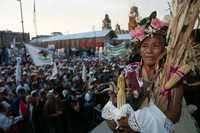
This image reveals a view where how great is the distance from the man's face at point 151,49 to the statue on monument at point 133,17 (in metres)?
0.30

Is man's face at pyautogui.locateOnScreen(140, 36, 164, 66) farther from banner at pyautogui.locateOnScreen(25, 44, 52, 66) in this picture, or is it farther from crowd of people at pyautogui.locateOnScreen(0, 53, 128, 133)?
banner at pyautogui.locateOnScreen(25, 44, 52, 66)

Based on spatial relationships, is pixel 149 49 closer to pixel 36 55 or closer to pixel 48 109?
pixel 48 109

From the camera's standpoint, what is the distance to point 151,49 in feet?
11.0

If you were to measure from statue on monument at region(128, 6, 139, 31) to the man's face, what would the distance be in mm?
297

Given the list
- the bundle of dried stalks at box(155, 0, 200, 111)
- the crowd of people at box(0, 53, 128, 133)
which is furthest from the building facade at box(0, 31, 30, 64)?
the bundle of dried stalks at box(155, 0, 200, 111)

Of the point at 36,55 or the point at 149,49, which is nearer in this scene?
the point at 149,49

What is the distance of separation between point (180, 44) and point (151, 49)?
0.49 meters

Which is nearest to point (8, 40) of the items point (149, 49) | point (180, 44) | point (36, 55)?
point (36, 55)

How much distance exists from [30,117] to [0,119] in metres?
1.51

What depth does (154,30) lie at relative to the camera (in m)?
3.30

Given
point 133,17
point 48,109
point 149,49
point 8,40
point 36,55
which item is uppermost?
point 133,17

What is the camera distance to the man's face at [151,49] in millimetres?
3332

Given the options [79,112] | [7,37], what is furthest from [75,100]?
[7,37]

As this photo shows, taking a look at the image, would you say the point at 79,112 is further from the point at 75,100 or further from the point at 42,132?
the point at 42,132
